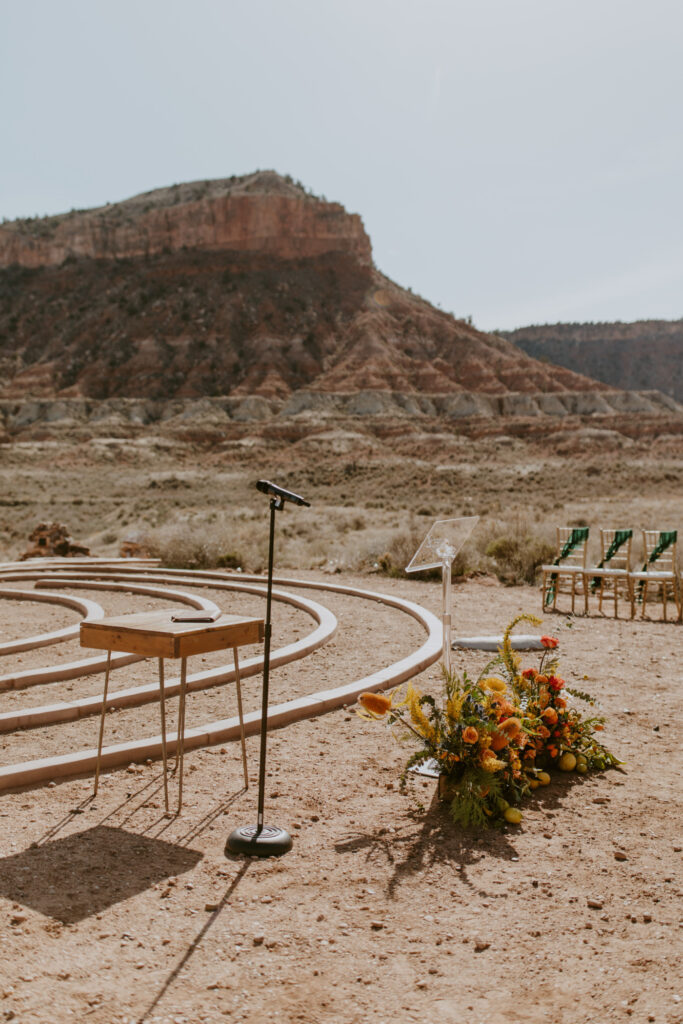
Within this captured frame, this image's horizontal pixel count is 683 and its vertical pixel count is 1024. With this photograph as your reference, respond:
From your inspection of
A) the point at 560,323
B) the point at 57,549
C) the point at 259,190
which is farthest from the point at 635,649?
the point at 560,323

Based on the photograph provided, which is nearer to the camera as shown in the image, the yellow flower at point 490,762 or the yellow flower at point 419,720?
the yellow flower at point 490,762

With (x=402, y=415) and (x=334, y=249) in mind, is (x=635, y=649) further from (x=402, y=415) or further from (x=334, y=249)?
(x=334, y=249)

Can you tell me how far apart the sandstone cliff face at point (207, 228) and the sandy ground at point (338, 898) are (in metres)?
88.6

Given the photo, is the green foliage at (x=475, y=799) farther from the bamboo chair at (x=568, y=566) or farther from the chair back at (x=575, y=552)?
the chair back at (x=575, y=552)

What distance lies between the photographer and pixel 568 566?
1142cm

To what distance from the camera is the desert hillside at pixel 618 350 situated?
116 metres

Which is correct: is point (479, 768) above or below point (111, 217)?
below

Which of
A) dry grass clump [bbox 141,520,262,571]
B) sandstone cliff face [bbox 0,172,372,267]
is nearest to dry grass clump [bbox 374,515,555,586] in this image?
dry grass clump [bbox 141,520,262,571]

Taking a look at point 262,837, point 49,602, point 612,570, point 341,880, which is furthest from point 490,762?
point 49,602

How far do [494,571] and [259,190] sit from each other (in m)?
90.0

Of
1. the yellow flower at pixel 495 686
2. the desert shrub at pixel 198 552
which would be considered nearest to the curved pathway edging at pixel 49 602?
the yellow flower at pixel 495 686

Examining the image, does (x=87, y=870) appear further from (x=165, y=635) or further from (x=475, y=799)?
(x=475, y=799)

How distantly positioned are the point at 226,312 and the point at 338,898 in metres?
79.6

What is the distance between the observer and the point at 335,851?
3793 millimetres
